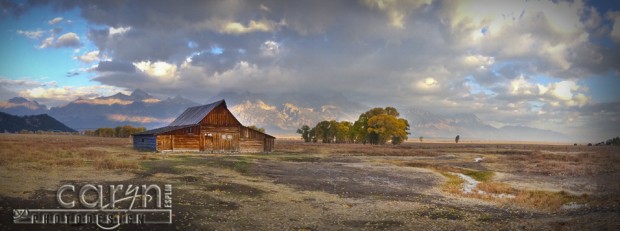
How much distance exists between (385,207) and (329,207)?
2.79m

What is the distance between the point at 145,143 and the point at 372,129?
217 feet

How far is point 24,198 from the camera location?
14.7m

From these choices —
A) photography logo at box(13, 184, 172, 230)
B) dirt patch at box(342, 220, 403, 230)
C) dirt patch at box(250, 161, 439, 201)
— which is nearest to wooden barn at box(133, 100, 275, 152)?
dirt patch at box(250, 161, 439, 201)

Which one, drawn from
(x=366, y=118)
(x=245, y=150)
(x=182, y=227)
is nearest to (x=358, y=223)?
(x=182, y=227)

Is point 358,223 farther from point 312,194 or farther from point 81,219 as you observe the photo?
Result: point 81,219

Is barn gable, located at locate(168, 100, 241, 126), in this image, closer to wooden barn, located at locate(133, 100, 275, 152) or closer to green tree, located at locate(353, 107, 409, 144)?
wooden barn, located at locate(133, 100, 275, 152)

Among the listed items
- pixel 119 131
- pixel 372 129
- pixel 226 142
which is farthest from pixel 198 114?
pixel 119 131

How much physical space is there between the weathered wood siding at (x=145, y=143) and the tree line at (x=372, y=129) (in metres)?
65.3

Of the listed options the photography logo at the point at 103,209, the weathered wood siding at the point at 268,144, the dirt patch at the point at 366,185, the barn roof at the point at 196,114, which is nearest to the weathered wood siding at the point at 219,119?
the barn roof at the point at 196,114

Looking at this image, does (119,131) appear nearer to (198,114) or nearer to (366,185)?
(198,114)

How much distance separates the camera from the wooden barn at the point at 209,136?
55.9 m

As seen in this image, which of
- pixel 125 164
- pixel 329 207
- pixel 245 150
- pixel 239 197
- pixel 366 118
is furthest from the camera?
pixel 366 118

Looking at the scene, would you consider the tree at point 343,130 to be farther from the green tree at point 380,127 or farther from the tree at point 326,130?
the green tree at point 380,127

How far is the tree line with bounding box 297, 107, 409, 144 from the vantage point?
→ 4232 inches
